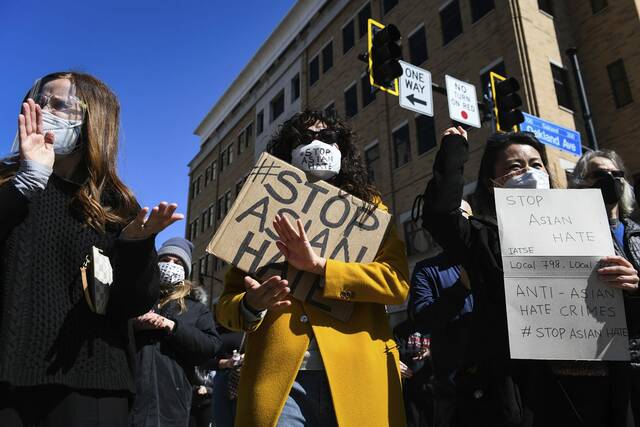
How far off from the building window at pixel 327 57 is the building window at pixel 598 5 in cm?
1161

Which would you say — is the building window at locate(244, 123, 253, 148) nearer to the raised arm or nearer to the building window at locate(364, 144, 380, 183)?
the building window at locate(364, 144, 380, 183)

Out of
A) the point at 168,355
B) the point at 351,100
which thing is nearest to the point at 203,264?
the point at 351,100

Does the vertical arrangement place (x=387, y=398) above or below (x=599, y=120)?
below

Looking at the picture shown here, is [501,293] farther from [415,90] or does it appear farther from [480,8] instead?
[480,8]

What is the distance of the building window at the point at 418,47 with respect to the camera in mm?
19844

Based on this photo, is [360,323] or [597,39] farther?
[597,39]

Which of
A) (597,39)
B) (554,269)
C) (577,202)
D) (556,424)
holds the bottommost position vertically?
(556,424)

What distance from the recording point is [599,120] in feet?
53.4

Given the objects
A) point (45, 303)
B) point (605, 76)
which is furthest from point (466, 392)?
point (605, 76)

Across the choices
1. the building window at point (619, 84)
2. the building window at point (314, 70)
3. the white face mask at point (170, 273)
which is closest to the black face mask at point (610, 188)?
the white face mask at point (170, 273)

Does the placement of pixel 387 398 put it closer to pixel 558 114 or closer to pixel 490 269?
pixel 490 269

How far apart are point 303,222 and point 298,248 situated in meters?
0.22

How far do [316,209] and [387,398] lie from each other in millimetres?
870

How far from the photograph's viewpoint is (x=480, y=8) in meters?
17.7
